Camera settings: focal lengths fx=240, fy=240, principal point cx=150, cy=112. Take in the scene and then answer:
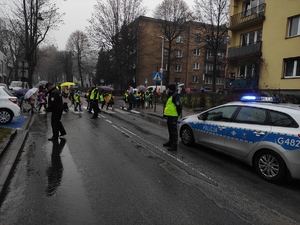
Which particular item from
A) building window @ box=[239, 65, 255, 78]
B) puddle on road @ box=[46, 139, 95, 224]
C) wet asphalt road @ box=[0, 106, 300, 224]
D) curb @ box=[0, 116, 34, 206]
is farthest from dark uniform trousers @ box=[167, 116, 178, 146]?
building window @ box=[239, 65, 255, 78]

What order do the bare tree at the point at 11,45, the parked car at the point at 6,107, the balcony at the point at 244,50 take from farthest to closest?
the bare tree at the point at 11,45 < the balcony at the point at 244,50 < the parked car at the point at 6,107

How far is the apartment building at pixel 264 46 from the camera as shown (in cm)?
1850

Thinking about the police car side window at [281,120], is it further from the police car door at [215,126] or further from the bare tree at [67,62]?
the bare tree at [67,62]

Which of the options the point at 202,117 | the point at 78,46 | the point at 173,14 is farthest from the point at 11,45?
the point at 202,117

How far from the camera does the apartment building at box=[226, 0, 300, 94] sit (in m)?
18.5

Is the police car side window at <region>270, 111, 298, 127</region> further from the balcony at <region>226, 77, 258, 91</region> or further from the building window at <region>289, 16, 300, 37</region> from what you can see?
the building window at <region>289, 16, 300, 37</region>

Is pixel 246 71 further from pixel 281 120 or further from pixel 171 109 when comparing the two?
pixel 281 120

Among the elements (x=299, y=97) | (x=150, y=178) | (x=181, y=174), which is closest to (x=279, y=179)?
(x=181, y=174)

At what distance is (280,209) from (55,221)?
3.32 m

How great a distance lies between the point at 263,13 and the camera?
2105cm

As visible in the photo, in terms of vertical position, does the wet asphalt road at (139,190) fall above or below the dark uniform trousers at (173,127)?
below

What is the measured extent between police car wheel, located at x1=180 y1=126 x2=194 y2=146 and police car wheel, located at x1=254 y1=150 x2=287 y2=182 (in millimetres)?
2360

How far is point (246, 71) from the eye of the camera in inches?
923

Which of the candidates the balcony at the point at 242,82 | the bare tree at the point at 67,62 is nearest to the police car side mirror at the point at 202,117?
the balcony at the point at 242,82
